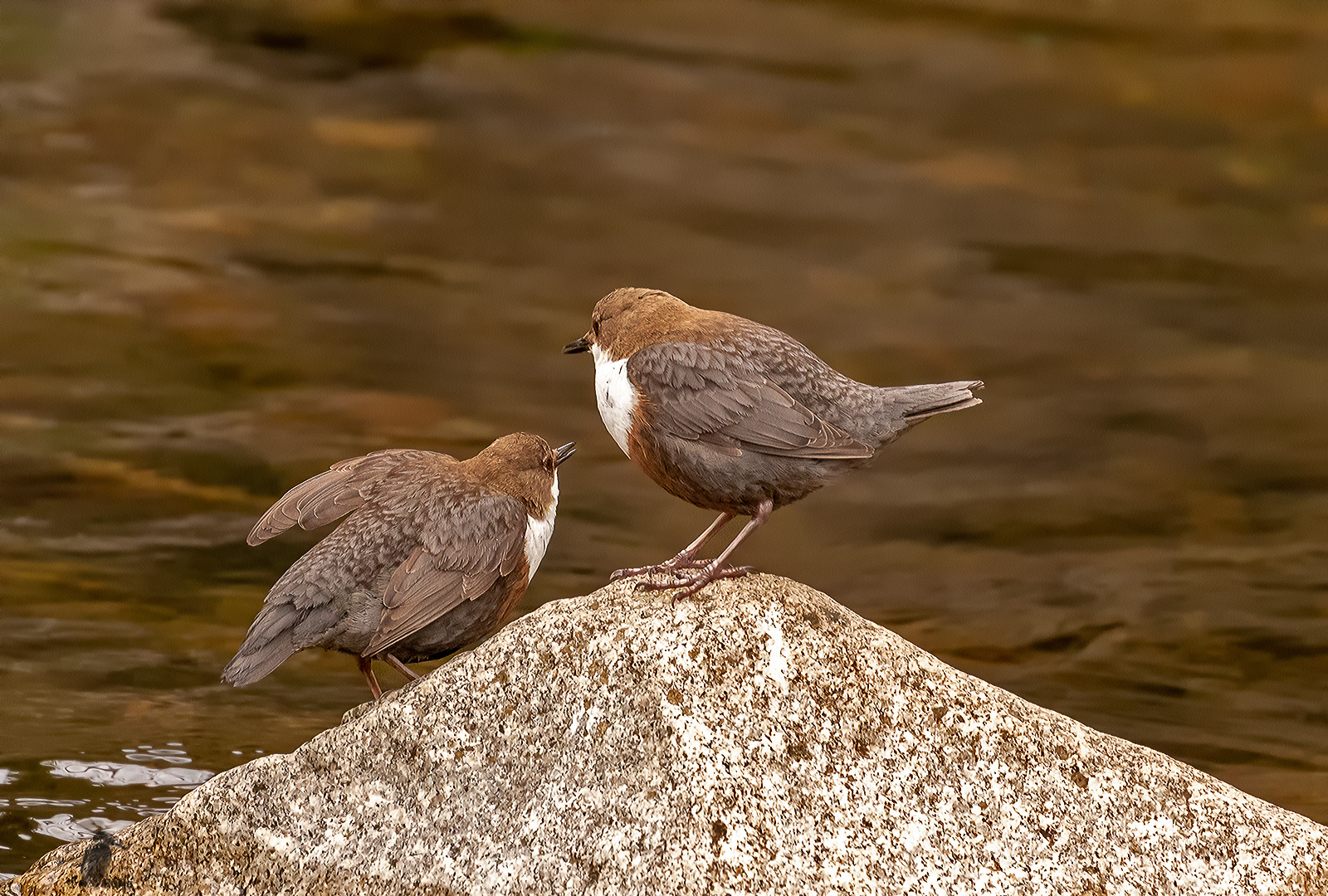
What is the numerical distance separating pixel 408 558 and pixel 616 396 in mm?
751

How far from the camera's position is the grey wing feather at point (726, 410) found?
332cm

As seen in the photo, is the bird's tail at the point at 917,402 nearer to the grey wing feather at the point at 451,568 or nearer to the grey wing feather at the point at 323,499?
the grey wing feather at the point at 451,568

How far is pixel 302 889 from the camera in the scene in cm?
330

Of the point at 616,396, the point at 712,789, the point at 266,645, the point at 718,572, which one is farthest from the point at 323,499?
the point at 712,789

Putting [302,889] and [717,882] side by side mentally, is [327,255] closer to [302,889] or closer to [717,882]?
[302,889]

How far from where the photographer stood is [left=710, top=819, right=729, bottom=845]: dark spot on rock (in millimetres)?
3029

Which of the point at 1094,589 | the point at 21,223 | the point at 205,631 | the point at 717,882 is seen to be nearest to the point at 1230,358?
the point at 1094,589

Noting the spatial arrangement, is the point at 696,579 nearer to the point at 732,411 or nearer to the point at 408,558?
the point at 732,411

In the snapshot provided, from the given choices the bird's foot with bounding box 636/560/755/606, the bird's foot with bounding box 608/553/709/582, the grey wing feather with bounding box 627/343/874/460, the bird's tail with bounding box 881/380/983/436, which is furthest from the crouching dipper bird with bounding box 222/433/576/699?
the bird's tail with bounding box 881/380/983/436

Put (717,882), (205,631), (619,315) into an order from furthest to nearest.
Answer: (205,631) → (619,315) → (717,882)

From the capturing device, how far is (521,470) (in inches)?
148

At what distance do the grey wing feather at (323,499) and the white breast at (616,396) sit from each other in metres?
0.78

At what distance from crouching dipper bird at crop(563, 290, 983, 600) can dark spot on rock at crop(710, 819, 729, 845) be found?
0.63 metres

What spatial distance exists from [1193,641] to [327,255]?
5.88 metres
